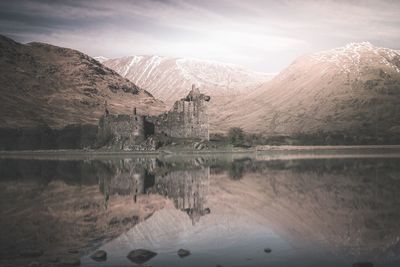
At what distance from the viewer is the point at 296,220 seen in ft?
102

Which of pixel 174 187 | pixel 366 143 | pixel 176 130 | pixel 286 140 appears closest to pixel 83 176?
pixel 174 187

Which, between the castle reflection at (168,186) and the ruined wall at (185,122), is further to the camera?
the ruined wall at (185,122)

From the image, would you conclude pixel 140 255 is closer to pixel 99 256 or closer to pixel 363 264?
pixel 99 256

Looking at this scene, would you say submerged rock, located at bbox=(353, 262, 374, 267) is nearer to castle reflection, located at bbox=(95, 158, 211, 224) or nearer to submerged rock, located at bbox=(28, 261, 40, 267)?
submerged rock, located at bbox=(28, 261, 40, 267)

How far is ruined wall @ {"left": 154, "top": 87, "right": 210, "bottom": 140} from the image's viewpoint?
127 m

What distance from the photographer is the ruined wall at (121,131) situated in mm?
123438

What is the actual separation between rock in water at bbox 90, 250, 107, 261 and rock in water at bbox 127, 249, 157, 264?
1.05 m

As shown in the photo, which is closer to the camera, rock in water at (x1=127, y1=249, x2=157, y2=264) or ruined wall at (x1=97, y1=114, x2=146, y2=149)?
rock in water at (x1=127, y1=249, x2=157, y2=264)

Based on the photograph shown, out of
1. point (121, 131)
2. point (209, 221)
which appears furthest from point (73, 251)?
point (121, 131)

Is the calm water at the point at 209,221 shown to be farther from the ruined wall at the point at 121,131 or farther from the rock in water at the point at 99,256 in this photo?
the ruined wall at the point at 121,131

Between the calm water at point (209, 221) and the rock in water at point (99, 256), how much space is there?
263 mm

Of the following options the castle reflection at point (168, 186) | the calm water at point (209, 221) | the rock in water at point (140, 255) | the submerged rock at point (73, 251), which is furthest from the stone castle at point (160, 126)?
the rock in water at point (140, 255)

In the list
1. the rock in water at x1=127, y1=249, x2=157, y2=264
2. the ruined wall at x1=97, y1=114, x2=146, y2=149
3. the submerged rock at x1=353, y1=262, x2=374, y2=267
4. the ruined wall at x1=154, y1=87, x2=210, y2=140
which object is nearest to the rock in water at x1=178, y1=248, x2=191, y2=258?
the rock in water at x1=127, y1=249, x2=157, y2=264

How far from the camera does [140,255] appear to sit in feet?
71.0
